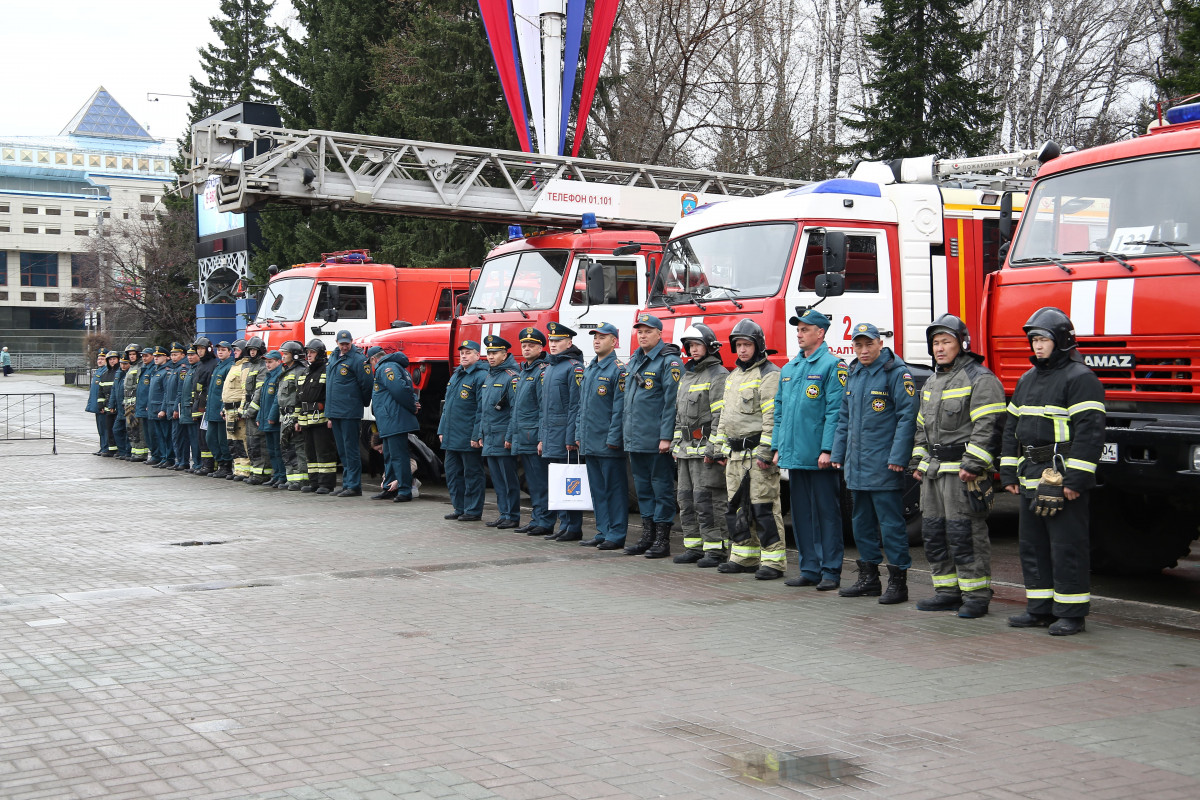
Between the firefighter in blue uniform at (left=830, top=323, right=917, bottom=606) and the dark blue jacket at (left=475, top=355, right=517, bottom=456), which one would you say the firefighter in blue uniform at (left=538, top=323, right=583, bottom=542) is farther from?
the firefighter in blue uniform at (left=830, top=323, right=917, bottom=606)

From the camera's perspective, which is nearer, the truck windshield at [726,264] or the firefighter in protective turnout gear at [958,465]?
the firefighter in protective turnout gear at [958,465]

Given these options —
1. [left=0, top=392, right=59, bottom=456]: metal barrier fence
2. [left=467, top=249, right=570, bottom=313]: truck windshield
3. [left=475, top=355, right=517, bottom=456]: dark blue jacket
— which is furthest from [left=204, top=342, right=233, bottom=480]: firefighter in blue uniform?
[left=0, top=392, right=59, bottom=456]: metal barrier fence

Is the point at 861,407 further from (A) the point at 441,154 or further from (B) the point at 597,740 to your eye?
(A) the point at 441,154

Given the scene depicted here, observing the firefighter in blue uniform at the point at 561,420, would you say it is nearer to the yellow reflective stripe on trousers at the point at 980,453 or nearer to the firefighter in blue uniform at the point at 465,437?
the firefighter in blue uniform at the point at 465,437

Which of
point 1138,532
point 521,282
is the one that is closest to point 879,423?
point 1138,532

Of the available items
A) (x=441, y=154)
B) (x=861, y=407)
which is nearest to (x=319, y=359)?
(x=441, y=154)

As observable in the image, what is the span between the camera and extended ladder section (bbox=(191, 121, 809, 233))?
1606 centimetres

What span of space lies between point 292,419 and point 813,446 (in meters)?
9.27

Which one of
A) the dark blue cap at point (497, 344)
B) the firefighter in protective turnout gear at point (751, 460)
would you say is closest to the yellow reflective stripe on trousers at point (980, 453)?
the firefighter in protective turnout gear at point (751, 460)

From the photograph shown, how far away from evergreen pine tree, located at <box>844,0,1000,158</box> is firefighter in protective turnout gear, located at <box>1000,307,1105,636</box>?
18618mm

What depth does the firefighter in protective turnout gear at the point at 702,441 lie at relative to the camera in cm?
1012

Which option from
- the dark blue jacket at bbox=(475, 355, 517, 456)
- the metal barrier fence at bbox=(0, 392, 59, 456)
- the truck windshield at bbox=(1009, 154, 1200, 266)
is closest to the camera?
the truck windshield at bbox=(1009, 154, 1200, 266)

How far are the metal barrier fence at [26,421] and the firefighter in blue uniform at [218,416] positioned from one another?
325 inches

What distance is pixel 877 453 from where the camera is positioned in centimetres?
860
